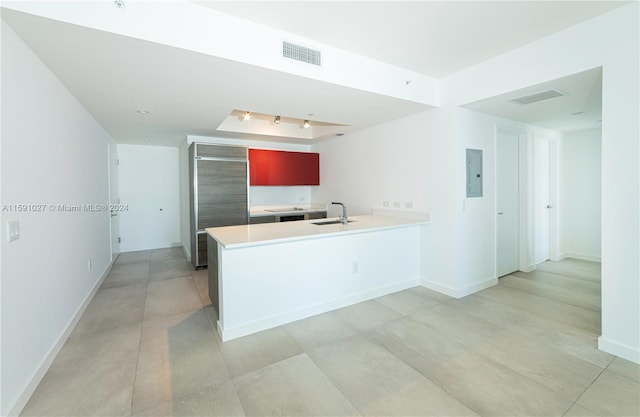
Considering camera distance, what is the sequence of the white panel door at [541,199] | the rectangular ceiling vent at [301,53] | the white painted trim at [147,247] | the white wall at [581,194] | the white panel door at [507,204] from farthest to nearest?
the white painted trim at [147,247], the white wall at [581,194], the white panel door at [541,199], the white panel door at [507,204], the rectangular ceiling vent at [301,53]

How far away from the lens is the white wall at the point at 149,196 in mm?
5828

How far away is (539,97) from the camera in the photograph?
9.69 ft

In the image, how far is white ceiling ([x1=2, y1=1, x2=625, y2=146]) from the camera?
1984 millimetres

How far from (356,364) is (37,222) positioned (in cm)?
249

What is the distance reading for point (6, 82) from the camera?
168cm

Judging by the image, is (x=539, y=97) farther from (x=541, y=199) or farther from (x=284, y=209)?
(x=284, y=209)

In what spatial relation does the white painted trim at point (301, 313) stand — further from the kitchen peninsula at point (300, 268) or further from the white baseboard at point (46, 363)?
the white baseboard at point (46, 363)

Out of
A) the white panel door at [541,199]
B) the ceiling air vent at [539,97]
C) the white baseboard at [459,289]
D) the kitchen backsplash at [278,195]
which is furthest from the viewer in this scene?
the kitchen backsplash at [278,195]

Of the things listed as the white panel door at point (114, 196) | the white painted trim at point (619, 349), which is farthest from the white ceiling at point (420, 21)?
the white panel door at point (114, 196)

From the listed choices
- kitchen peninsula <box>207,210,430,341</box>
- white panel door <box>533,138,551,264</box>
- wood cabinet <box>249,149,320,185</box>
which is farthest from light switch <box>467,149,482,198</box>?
wood cabinet <box>249,149,320,185</box>

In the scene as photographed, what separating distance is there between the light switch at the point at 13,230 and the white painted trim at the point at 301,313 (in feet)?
4.95

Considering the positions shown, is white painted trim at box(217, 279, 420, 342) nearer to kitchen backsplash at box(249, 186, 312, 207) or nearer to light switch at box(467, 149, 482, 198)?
light switch at box(467, 149, 482, 198)

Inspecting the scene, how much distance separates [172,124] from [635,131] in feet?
15.7

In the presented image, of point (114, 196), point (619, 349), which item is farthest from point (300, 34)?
point (114, 196)
